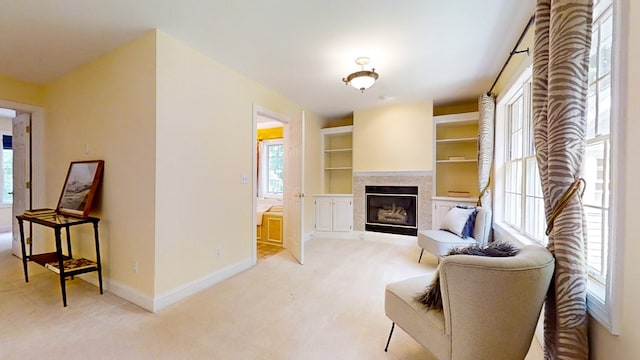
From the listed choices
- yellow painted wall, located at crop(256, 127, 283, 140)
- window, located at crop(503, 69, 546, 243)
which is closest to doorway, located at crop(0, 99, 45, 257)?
yellow painted wall, located at crop(256, 127, 283, 140)

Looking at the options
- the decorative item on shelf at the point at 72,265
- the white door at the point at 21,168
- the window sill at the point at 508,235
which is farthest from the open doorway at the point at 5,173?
the window sill at the point at 508,235

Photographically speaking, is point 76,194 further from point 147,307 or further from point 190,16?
point 190,16

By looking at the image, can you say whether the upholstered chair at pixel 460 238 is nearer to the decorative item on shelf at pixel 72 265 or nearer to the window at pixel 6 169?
the decorative item on shelf at pixel 72 265

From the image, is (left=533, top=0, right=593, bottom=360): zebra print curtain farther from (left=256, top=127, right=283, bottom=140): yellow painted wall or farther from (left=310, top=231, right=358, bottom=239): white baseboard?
(left=256, top=127, right=283, bottom=140): yellow painted wall

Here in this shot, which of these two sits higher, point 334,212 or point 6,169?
point 6,169

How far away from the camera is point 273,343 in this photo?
1.98 metres

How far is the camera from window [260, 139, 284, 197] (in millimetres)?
6750

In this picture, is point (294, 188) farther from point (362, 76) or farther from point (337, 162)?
point (337, 162)

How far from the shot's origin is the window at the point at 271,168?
6.75 meters

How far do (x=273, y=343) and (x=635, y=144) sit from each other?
7.28ft

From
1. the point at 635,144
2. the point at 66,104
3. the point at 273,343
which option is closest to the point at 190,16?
the point at 66,104

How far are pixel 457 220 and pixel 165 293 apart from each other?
138 inches

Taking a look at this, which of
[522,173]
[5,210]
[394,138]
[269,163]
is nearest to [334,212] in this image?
[394,138]

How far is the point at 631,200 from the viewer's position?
1010mm
